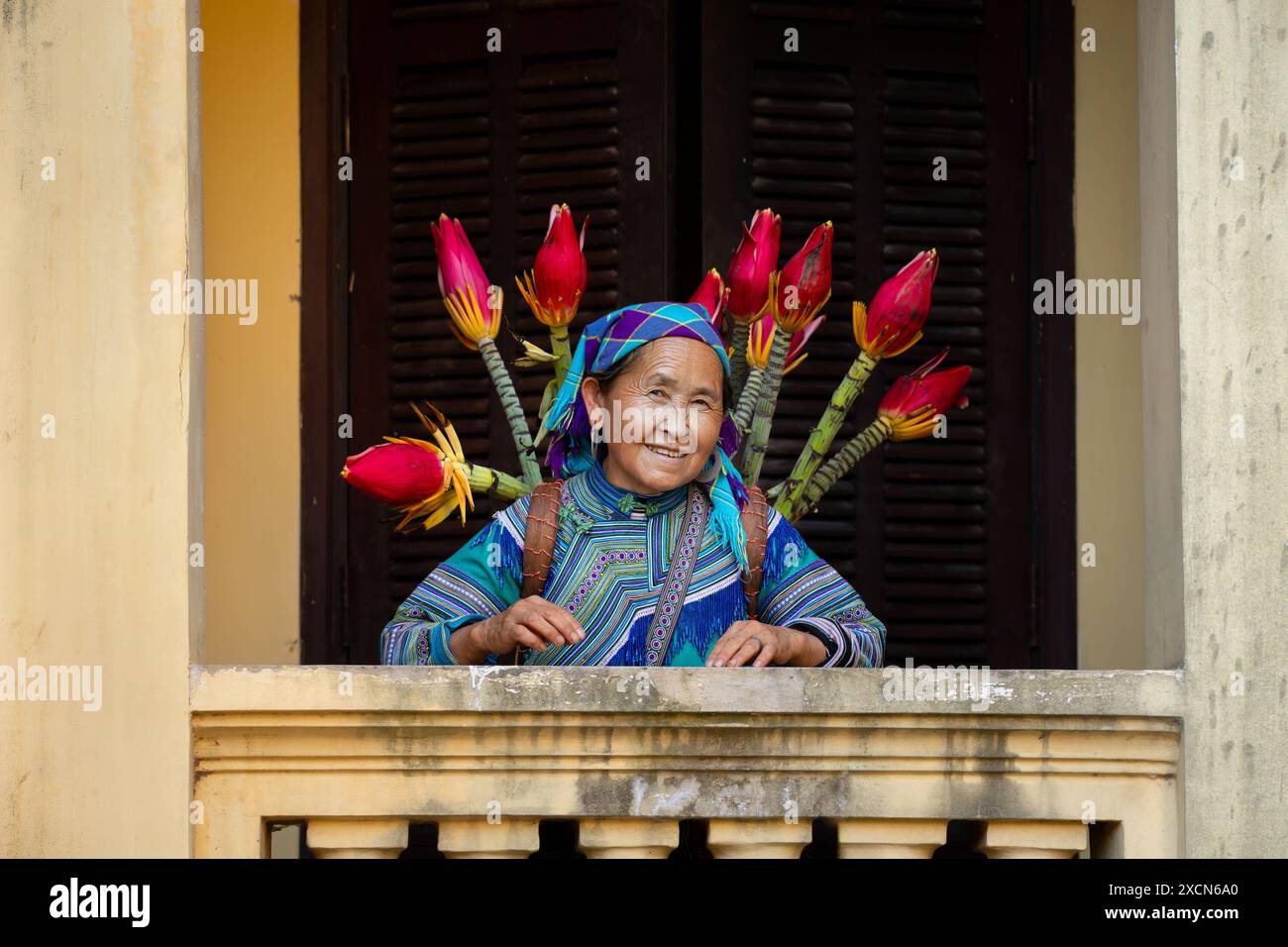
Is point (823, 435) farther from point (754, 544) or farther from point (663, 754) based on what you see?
point (663, 754)

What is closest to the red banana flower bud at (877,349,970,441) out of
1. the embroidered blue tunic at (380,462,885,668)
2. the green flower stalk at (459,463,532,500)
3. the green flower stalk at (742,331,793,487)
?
the green flower stalk at (742,331,793,487)

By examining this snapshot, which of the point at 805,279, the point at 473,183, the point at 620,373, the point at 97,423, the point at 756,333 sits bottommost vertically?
the point at 97,423

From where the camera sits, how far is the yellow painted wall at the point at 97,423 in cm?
385

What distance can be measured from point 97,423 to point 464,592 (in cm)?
79

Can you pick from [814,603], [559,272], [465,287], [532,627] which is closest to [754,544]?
[814,603]

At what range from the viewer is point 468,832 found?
3918 millimetres

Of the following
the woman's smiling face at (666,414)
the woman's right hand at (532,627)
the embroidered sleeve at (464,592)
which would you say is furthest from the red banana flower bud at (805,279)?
the woman's right hand at (532,627)

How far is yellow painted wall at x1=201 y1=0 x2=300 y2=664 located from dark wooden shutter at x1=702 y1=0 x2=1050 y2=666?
1.08 m

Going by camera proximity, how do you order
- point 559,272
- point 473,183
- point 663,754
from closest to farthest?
point 663,754
point 559,272
point 473,183

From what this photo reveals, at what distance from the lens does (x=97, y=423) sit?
3.94m

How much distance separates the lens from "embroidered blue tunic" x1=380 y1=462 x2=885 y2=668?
13.8 feet

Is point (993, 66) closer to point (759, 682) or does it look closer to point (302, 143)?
point (302, 143)
